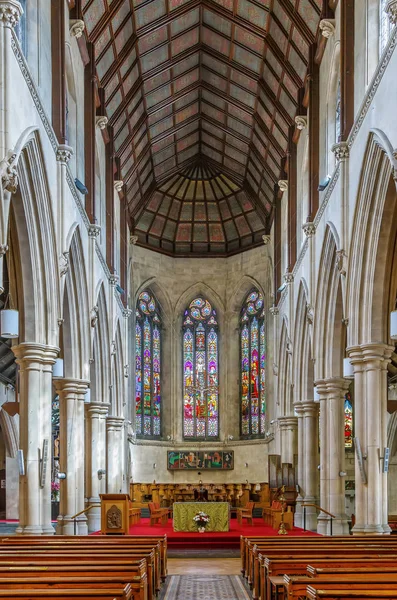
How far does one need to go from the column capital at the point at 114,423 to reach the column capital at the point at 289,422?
579 centimetres

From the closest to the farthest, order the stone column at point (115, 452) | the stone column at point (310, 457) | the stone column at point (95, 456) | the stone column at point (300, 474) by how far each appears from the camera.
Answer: the stone column at point (95, 456) → the stone column at point (310, 457) → the stone column at point (300, 474) → the stone column at point (115, 452)

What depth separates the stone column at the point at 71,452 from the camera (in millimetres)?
20578

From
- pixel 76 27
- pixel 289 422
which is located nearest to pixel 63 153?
pixel 76 27

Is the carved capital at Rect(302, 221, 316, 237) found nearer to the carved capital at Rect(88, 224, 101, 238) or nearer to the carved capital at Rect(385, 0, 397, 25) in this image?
the carved capital at Rect(88, 224, 101, 238)

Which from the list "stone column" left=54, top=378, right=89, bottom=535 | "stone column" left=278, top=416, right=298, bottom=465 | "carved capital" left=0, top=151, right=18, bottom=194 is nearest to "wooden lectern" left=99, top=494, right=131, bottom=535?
"stone column" left=54, top=378, right=89, bottom=535

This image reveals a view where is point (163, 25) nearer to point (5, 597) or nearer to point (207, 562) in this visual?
point (207, 562)

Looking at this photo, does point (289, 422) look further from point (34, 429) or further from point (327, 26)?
point (34, 429)

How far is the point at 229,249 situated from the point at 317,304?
19.0 metres

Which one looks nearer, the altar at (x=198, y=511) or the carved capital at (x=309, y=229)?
the carved capital at (x=309, y=229)

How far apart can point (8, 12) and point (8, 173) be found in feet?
7.60

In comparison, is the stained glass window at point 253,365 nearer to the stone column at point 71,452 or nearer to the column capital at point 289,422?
the column capital at point 289,422

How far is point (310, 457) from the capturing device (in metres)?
25.9

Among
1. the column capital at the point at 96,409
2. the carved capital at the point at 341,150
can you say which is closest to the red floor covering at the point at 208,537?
the column capital at the point at 96,409

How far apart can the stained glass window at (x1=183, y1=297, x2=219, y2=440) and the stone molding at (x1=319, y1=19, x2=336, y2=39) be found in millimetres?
22188
